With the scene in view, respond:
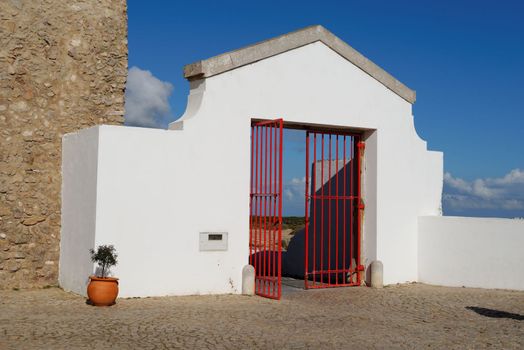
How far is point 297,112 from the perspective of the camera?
1253cm

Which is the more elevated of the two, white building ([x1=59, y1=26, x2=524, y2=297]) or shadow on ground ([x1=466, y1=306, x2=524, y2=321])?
white building ([x1=59, y1=26, x2=524, y2=297])

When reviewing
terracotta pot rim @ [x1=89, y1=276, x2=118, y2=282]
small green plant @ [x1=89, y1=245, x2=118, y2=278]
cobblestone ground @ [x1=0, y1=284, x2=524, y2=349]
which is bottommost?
cobblestone ground @ [x1=0, y1=284, x2=524, y2=349]

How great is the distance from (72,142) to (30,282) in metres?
2.76

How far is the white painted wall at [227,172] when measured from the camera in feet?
35.2

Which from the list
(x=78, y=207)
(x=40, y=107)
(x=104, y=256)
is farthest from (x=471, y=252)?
(x=40, y=107)

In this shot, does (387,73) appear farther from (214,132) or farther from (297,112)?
(214,132)

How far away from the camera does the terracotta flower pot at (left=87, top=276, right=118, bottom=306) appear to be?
988 centimetres

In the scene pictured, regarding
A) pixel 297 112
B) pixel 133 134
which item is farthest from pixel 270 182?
pixel 133 134

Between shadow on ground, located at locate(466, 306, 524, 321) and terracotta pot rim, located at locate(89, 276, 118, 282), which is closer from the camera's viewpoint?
terracotta pot rim, located at locate(89, 276, 118, 282)

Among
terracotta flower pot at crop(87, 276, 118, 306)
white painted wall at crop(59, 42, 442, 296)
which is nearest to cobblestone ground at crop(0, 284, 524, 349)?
terracotta flower pot at crop(87, 276, 118, 306)

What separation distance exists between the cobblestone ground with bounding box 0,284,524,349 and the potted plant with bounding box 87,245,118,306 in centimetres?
17

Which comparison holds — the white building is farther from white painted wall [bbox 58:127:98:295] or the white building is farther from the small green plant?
the small green plant

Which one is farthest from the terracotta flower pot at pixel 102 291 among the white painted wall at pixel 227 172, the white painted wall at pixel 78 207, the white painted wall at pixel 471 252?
the white painted wall at pixel 471 252

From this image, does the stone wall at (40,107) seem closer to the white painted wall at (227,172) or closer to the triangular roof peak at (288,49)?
the white painted wall at (227,172)
